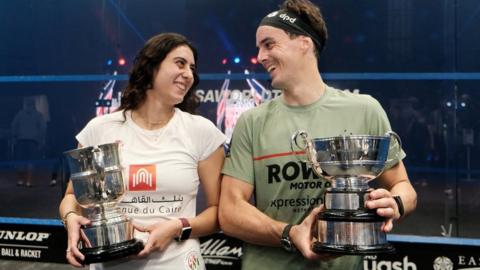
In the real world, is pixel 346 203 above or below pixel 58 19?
below

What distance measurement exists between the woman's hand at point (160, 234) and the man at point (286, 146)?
0.15 meters

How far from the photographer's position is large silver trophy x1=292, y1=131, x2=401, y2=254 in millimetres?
1241

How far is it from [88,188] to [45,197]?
2297 mm

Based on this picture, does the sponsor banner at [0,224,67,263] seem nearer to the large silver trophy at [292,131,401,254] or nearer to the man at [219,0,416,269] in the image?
the man at [219,0,416,269]

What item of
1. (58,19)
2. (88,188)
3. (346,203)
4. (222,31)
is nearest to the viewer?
(346,203)

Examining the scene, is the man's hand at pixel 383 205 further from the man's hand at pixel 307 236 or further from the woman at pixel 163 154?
the woman at pixel 163 154

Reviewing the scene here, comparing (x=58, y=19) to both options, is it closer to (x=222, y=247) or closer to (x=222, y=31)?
(x=222, y=31)

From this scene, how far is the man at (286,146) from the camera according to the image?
1.48 meters

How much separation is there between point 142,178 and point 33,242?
95.7 inches

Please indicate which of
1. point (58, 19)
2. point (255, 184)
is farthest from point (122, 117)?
point (58, 19)

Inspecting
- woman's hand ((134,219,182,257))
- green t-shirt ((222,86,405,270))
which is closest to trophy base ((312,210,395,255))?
green t-shirt ((222,86,405,270))

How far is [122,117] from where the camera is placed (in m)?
1.74

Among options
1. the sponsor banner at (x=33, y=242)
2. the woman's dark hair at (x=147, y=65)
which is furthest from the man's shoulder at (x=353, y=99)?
the sponsor banner at (x=33, y=242)

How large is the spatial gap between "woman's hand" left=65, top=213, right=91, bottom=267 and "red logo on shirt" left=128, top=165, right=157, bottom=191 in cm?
18
